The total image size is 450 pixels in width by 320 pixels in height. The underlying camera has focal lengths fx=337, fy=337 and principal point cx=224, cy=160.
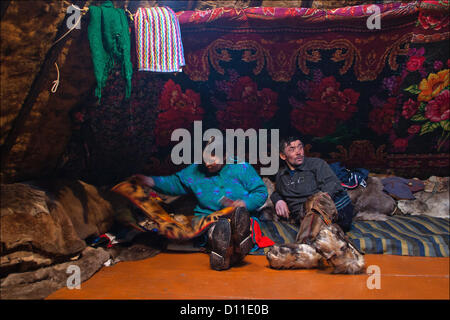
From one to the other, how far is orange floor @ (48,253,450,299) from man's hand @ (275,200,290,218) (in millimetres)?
718

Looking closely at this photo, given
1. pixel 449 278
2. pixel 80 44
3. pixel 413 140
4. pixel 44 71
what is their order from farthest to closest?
pixel 413 140, pixel 80 44, pixel 44 71, pixel 449 278

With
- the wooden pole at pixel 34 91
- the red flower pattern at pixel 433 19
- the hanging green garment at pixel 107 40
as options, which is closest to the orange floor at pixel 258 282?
the wooden pole at pixel 34 91

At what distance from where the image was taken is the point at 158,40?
2648 mm

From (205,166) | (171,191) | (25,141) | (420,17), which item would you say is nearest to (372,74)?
(420,17)

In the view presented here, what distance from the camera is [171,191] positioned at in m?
3.16

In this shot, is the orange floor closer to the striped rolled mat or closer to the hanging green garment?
the striped rolled mat

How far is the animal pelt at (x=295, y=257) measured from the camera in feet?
7.55

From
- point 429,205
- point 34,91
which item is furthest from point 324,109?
point 34,91

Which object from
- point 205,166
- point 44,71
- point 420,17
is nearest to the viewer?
point 44,71

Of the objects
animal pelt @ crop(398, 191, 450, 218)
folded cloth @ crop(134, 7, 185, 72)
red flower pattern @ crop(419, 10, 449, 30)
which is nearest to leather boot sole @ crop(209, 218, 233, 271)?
folded cloth @ crop(134, 7, 185, 72)

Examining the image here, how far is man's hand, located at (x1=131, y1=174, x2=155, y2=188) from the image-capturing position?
117 inches

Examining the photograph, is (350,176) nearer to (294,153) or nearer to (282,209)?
(294,153)

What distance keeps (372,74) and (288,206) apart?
4.83 ft

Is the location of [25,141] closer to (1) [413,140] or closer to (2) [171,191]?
(2) [171,191]
